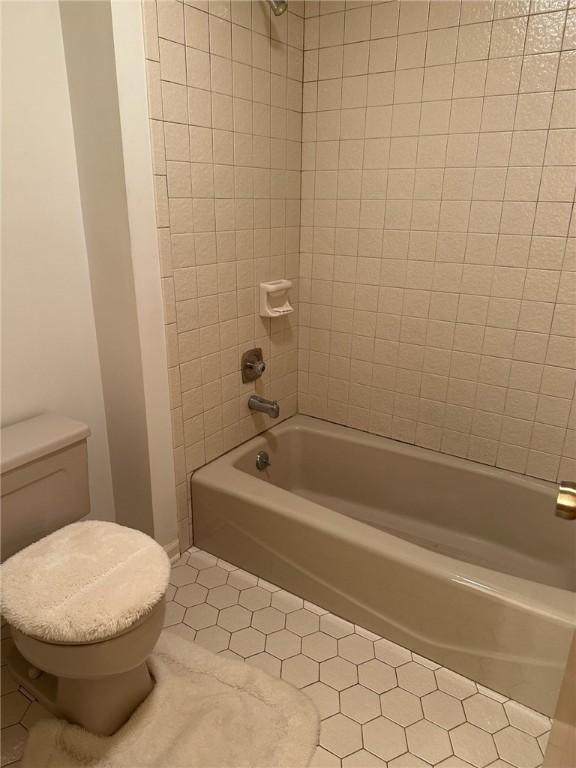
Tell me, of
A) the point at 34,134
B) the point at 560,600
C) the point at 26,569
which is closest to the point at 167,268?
the point at 34,134

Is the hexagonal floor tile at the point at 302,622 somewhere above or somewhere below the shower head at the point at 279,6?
below

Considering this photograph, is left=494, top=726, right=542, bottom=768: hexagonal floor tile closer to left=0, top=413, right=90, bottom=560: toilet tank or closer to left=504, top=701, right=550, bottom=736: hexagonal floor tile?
left=504, top=701, right=550, bottom=736: hexagonal floor tile

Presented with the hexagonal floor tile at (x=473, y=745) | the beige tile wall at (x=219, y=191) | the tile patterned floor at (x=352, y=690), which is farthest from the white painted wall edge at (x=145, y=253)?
the hexagonal floor tile at (x=473, y=745)

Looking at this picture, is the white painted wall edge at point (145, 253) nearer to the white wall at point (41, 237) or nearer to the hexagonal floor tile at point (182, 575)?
the hexagonal floor tile at point (182, 575)

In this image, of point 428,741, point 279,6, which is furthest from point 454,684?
point 279,6

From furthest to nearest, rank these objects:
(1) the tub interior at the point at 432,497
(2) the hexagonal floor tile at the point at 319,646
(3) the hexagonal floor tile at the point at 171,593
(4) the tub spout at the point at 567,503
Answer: (1) the tub interior at the point at 432,497
(3) the hexagonal floor tile at the point at 171,593
(2) the hexagonal floor tile at the point at 319,646
(4) the tub spout at the point at 567,503

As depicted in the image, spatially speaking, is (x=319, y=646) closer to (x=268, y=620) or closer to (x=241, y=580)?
(x=268, y=620)

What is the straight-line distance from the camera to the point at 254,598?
1802 millimetres

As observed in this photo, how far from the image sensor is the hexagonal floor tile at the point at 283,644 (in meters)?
1.59

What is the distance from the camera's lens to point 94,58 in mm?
1421

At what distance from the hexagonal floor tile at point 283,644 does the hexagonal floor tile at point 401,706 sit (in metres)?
0.30

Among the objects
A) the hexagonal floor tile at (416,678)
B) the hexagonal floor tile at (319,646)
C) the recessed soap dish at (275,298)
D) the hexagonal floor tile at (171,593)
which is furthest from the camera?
the recessed soap dish at (275,298)

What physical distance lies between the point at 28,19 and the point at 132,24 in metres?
0.28

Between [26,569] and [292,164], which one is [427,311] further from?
[26,569]
